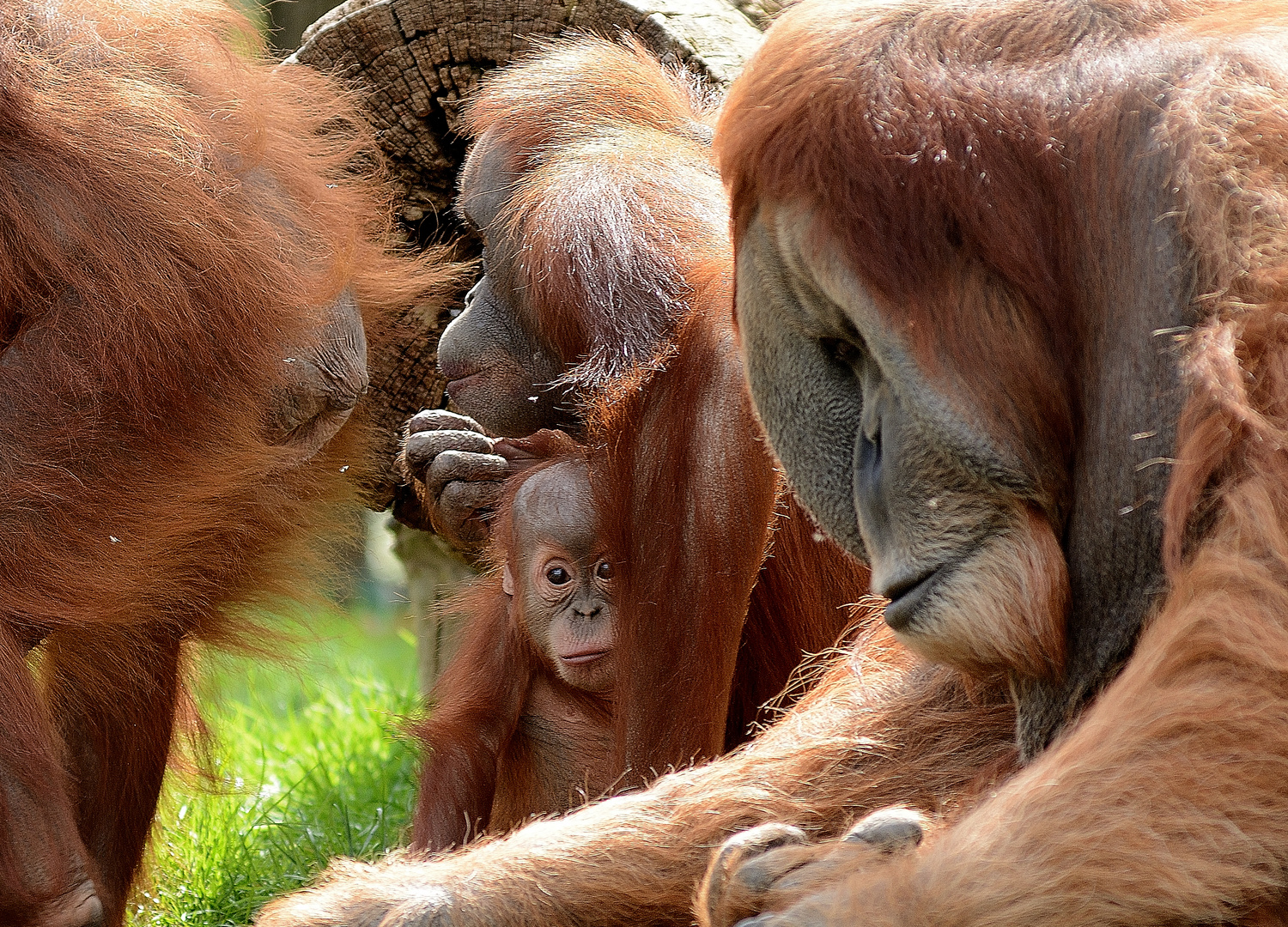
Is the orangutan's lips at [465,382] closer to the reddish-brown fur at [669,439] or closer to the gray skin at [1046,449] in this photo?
the reddish-brown fur at [669,439]

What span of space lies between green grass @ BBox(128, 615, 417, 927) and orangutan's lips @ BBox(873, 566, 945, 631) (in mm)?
1597

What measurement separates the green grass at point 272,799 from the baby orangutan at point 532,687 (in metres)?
0.27

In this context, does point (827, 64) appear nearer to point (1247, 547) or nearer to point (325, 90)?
point (1247, 547)

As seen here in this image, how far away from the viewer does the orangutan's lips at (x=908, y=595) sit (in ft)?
4.52

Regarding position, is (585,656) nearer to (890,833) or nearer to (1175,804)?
(890,833)

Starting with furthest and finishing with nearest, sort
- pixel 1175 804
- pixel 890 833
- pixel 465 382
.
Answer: pixel 465 382 < pixel 890 833 < pixel 1175 804

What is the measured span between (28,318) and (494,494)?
0.84 m

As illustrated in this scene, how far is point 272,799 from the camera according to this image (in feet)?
10.9

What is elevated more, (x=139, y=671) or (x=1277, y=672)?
(x=1277, y=672)

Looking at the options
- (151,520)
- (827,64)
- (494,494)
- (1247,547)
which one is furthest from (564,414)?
(1247,547)

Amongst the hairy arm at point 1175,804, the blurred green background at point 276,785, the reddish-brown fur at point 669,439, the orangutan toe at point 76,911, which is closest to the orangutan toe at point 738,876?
the hairy arm at point 1175,804

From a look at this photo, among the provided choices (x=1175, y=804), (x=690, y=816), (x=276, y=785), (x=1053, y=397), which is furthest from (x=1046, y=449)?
(x=276, y=785)

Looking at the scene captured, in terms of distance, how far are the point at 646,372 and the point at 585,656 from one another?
0.57 m

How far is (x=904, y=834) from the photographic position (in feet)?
4.39
